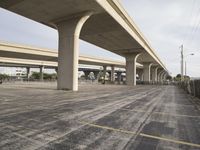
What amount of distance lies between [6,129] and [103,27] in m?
28.6

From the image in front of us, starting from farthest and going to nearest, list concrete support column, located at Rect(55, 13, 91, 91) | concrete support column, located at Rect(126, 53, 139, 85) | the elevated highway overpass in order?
1. concrete support column, located at Rect(126, 53, 139, 85)
2. concrete support column, located at Rect(55, 13, 91, 91)
3. the elevated highway overpass

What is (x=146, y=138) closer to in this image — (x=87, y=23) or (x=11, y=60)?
(x=87, y=23)

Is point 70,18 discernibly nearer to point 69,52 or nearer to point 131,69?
point 69,52

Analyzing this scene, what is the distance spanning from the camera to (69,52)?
91.6 feet

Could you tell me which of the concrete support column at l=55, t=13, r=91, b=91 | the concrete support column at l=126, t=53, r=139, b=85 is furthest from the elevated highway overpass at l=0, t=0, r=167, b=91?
the concrete support column at l=126, t=53, r=139, b=85

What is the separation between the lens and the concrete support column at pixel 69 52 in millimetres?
27609

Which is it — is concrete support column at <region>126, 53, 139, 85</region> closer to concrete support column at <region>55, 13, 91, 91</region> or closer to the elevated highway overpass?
the elevated highway overpass

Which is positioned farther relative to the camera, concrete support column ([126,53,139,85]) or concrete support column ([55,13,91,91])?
concrete support column ([126,53,139,85])

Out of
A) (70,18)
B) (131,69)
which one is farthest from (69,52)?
(131,69)

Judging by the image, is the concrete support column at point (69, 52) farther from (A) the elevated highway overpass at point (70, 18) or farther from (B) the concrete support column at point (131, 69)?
(B) the concrete support column at point (131, 69)

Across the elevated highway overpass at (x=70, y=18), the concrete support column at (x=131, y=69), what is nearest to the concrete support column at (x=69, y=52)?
the elevated highway overpass at (x=70, y=18)

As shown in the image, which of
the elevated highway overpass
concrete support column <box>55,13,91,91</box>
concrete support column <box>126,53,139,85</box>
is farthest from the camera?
concrete support column <box>126,53,139,85</box>

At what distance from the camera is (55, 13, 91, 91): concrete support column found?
27609 mm

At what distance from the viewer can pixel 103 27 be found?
3319 cm
